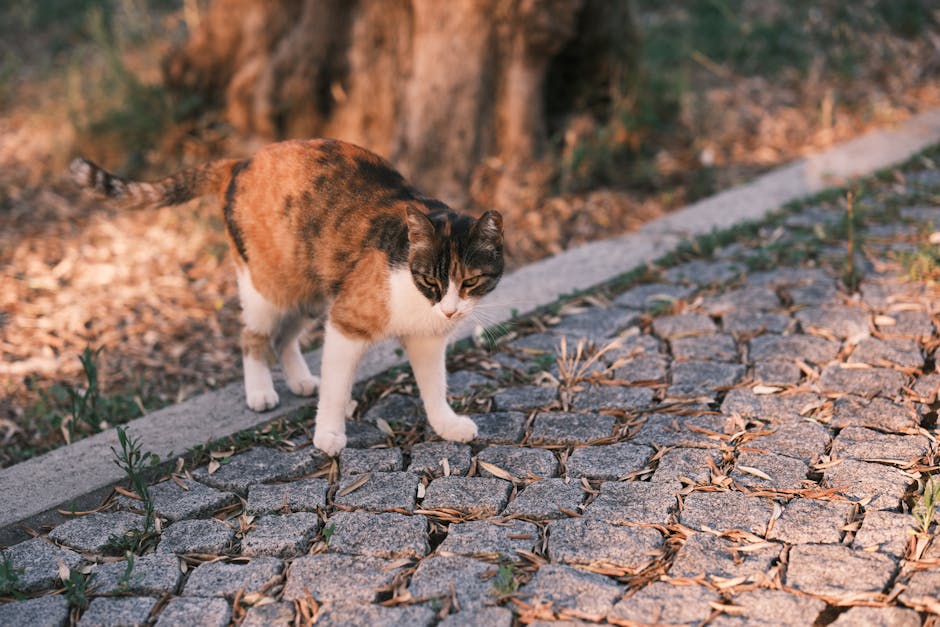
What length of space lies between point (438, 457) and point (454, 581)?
776 mm

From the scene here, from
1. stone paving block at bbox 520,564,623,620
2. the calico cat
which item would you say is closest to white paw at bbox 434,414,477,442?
the calico cat

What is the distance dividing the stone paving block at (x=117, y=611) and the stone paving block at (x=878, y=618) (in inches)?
70.6

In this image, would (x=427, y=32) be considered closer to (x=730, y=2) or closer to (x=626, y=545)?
(x=626, y=545)

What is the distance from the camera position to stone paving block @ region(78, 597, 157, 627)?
257cm

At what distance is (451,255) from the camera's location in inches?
124

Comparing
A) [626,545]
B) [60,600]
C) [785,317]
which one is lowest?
[60,600]

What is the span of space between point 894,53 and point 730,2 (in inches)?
64.9

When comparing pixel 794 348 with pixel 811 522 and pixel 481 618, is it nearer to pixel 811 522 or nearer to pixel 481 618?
pixel 811 522

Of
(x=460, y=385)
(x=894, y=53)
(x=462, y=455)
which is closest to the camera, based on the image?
(x=462, y=455)

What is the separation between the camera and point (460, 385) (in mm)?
3934

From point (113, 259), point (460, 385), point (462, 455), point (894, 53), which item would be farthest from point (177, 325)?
point (894, 53)

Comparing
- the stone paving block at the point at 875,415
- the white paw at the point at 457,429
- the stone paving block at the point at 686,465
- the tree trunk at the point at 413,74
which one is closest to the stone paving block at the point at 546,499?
the stone paving block at the point at 686,465

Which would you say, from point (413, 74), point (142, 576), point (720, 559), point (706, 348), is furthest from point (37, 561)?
point (413, 74)

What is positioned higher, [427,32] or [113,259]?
[427,32]
